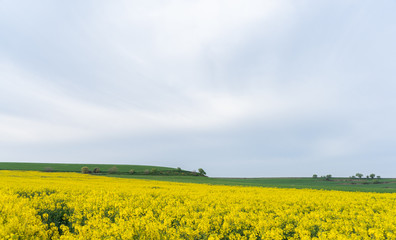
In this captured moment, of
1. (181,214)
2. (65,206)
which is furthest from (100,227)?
(65,206)

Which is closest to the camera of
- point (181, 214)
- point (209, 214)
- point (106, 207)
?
point (209, 214)

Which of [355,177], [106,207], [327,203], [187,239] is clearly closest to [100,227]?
[187,239]

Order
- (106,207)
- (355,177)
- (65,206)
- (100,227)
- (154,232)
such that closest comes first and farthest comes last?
(154,232)
(100,227)
(106,207)
(65,206)
(355,177)

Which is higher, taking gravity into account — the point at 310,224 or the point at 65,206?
the point at 310,224

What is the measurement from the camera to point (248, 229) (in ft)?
21.7

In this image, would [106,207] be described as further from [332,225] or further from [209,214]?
[332,225]

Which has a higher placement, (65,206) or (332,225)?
(332,225)

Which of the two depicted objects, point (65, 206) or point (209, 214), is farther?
point (65, 206)

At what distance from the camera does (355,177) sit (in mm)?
73438

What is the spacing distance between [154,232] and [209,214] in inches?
97.6

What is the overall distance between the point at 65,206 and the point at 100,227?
537 centimetres

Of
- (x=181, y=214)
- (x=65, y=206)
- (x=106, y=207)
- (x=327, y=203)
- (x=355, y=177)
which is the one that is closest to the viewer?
(x=181, y=214)

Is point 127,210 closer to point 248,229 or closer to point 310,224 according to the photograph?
point 248,229

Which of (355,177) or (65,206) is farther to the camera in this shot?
(355,177)
